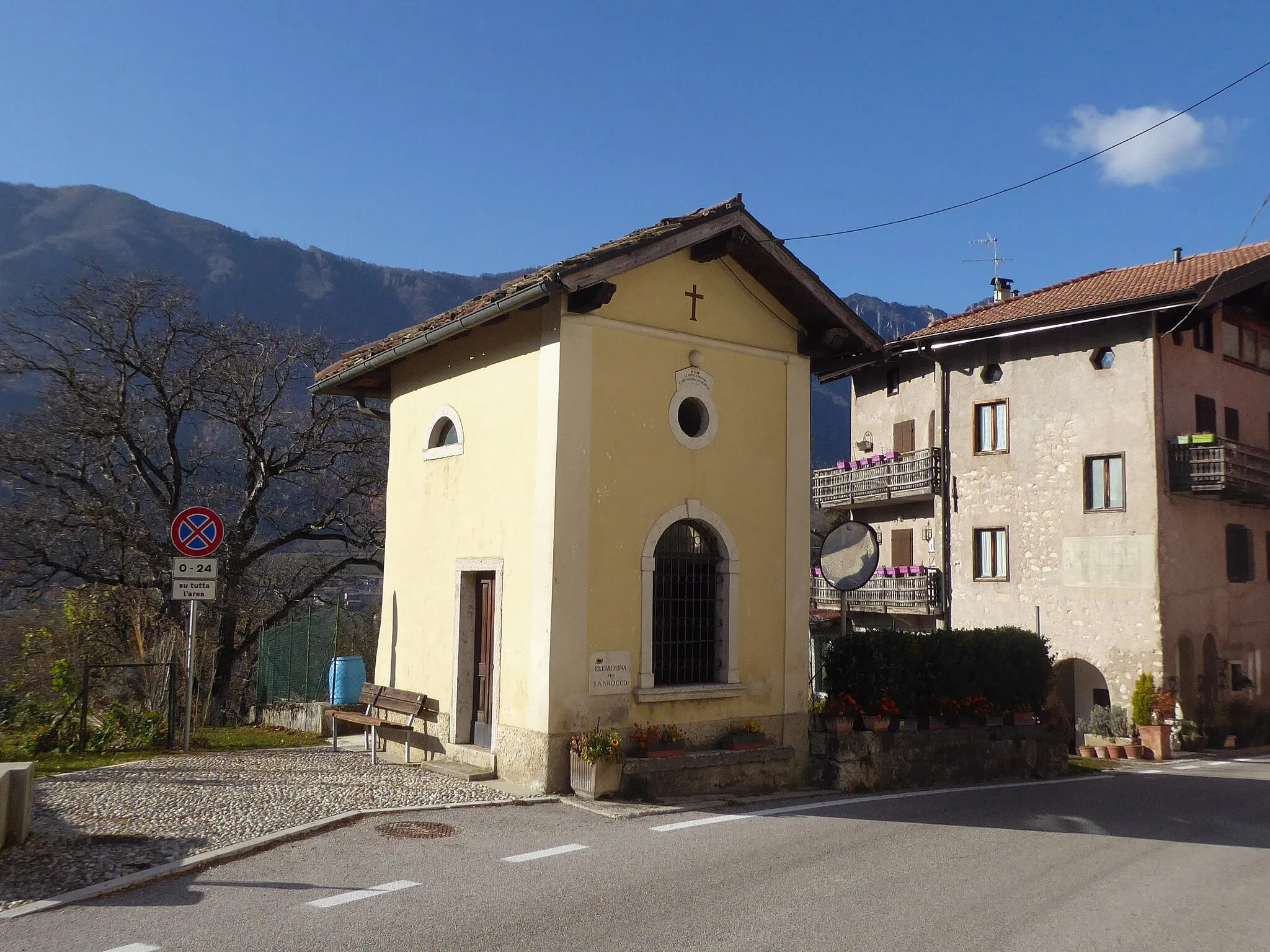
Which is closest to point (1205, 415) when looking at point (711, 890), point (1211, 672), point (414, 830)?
point (1211, 672)

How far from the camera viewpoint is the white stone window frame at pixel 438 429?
452 inches

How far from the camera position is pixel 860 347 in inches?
474

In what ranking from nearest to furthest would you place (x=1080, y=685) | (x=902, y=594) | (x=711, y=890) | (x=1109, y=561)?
(x=711, y=890)
(x=1109, y=561)
(x=1080, y=685)
(x=902, y=594)

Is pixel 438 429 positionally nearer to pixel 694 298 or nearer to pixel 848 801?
pixel 694 298

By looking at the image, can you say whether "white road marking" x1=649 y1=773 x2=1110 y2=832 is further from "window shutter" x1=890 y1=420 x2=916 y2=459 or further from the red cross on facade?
"window shutter" x1=890 y1=420 x2=916 y2=459

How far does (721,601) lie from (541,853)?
4089mm

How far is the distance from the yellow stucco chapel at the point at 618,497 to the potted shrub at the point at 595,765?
0.47 ft

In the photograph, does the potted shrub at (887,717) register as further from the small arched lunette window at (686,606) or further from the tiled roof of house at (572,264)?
the tiled roof of house at (572,264)

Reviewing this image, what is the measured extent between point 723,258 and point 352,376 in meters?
4.89

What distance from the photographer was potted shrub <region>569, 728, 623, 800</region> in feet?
30.6

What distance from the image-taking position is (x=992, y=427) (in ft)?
82.0

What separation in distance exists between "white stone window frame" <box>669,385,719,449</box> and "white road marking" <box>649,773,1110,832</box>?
11.7 ft

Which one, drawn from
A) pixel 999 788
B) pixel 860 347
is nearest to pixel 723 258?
pixel 860 347

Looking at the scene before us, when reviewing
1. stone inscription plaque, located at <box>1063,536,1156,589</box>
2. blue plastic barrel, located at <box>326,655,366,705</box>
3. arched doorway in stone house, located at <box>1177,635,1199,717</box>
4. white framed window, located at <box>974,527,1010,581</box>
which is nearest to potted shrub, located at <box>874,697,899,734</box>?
blue plastic barrel, located at <box>326,655,366,705</box>
